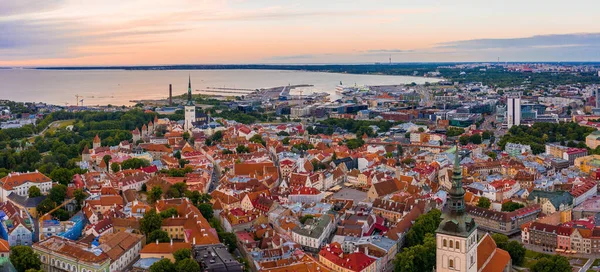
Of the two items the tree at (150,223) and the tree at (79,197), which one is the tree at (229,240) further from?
the tree at (79,197)

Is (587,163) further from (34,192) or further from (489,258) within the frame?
(34,192)

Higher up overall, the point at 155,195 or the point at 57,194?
the point at 57,194

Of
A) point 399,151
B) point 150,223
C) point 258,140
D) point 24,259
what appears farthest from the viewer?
→ point 258,140

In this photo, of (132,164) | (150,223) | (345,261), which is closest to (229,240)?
(150,223)

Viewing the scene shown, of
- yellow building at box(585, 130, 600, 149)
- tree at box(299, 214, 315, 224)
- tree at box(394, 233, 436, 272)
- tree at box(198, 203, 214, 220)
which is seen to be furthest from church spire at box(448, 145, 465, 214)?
yellow building at box(585, 130, 600, 149)

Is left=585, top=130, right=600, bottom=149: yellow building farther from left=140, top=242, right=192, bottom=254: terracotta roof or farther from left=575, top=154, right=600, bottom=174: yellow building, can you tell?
left=140, top=242, right=192, bottom=254: terracotta roof

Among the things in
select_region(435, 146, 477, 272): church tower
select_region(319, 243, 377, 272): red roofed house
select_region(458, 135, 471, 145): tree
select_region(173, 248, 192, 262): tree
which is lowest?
select_region(319, 243, 377, 272): red roofed house

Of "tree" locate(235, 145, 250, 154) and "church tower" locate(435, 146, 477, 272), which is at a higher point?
"church tower" locate(435, 146, 477, 272)
